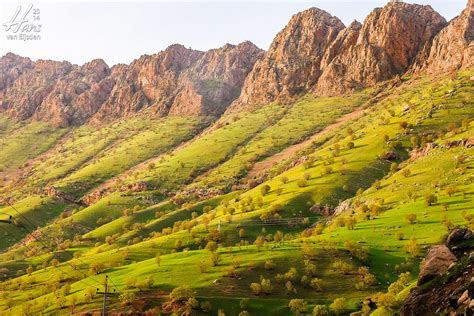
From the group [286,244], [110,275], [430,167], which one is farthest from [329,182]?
[110,275]

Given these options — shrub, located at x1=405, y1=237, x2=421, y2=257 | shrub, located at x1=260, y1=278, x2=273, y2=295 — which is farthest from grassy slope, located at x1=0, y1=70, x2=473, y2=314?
shrub, located at x1=405, y1=237, x2=421, y2=257

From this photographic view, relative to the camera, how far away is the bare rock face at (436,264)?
27.9m

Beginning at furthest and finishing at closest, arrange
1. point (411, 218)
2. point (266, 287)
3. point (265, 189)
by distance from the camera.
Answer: point (265, 189)
point (411, 218)
point (266, 287)

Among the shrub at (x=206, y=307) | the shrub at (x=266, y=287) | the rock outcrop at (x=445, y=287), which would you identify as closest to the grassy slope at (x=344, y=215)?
the shrub at (x=266, y=287)

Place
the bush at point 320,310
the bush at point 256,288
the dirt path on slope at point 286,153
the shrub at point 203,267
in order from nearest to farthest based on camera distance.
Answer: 1. the bush at point 320,310
2. the bush at point 256,288
3. the shrub at point 203,267
4. the dirt path on slope at point 286,153

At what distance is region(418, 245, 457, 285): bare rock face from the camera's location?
2788 cm

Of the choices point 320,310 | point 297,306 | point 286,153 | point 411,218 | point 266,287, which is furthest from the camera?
point 286,153

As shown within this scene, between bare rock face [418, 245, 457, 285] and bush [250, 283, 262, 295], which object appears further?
bush [250, 283, 262, 295]

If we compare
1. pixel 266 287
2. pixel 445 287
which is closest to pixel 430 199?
pixel 266 287

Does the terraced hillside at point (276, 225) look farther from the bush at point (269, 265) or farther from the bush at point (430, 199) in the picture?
the bush at point (430, 199)

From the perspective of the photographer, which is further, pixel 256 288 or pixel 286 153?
pixel 286 153

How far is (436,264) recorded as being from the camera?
2861cm

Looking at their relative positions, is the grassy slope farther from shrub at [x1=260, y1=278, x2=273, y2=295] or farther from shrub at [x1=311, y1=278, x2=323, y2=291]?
shrub at [x1=311, y1=278, x2=323, y2=291]

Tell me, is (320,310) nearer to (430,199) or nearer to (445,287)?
(445,287)
